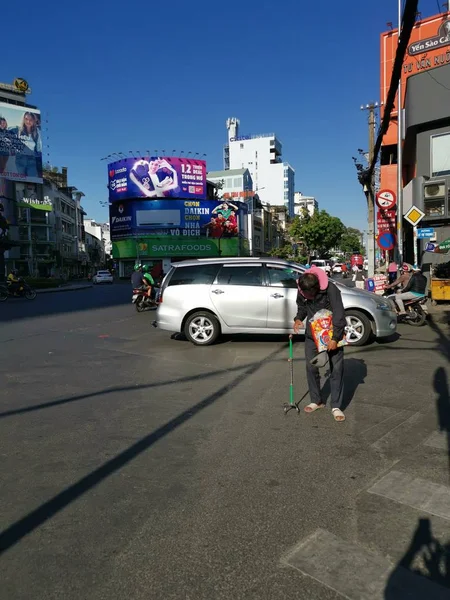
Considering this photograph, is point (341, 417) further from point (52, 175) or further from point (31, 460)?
point (52, 175)

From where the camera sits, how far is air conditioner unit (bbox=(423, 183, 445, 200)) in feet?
58.4

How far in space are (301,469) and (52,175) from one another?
9162 cm

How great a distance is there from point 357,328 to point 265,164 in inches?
4617

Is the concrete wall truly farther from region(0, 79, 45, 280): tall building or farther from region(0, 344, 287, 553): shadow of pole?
region(0, 79, 45, 280): tall building

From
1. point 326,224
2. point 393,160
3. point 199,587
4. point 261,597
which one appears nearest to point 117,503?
point 199,587

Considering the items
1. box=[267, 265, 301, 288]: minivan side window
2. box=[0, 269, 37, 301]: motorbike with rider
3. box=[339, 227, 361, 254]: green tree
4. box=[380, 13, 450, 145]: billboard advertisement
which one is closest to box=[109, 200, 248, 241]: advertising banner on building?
box=[380, 13, 450, 145]: billboard advertisement

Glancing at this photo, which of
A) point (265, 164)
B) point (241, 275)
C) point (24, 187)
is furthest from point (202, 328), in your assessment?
point (265, 164)

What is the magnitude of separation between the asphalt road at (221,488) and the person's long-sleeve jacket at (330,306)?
0.98 metres

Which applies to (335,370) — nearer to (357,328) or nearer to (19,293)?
(357,328)

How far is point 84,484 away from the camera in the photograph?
3711 millimetres

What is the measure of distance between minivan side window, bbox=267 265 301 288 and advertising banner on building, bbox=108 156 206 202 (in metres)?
58.7

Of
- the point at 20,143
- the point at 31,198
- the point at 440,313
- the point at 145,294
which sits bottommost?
the point at 440,313

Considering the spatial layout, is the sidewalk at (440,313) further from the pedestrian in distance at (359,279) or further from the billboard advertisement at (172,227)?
the billboard advertisement at (172,227)

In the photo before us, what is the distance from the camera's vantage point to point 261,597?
2414mm
